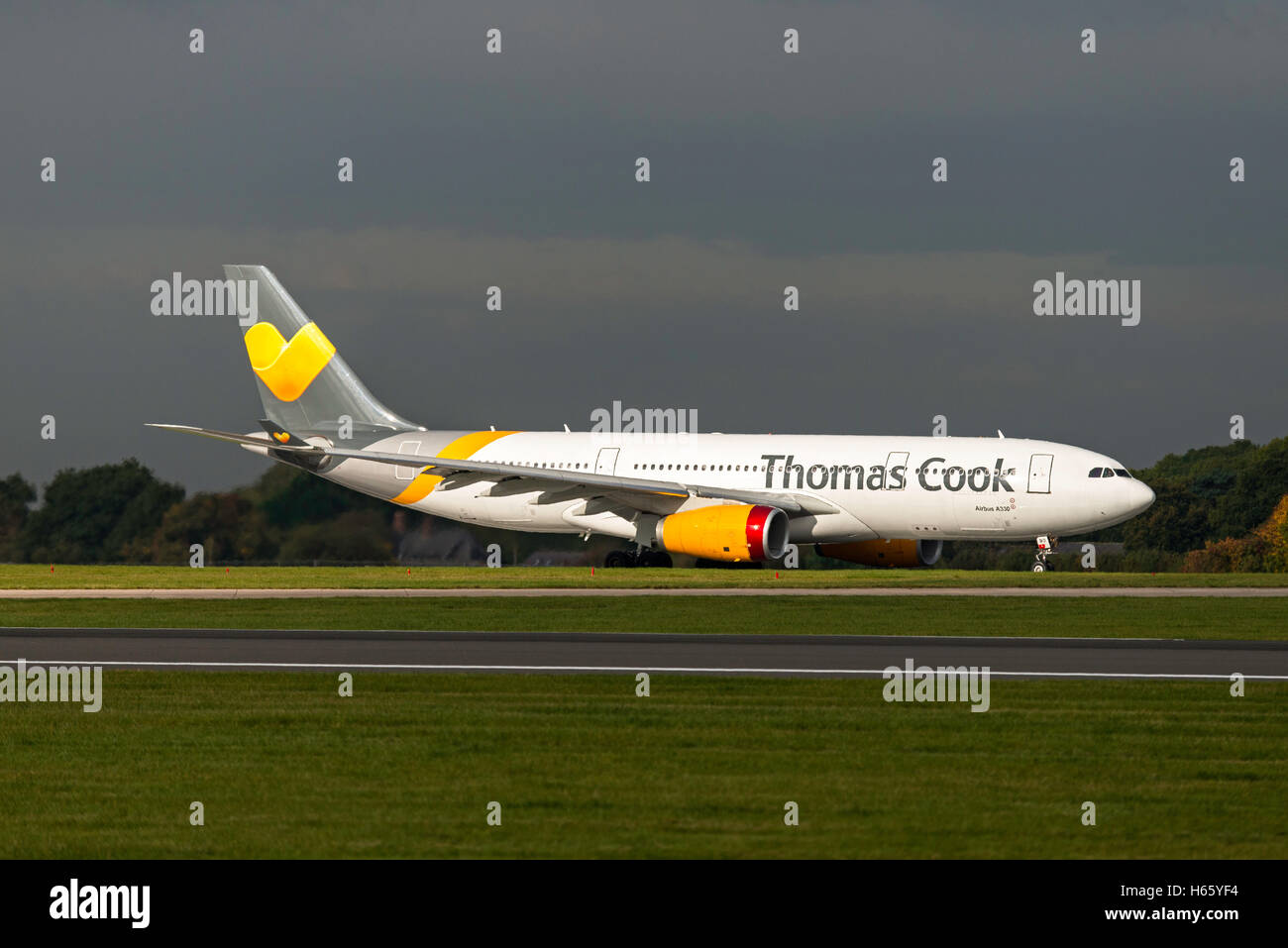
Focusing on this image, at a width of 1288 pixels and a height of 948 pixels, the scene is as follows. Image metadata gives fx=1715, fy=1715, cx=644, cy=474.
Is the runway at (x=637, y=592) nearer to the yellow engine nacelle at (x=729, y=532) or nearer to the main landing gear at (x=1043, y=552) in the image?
the yellow engine nacelle at (x=729, y=532)

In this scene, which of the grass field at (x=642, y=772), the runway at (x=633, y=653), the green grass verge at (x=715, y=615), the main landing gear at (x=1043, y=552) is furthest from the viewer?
the main landing gear at (x=1043, y=552)

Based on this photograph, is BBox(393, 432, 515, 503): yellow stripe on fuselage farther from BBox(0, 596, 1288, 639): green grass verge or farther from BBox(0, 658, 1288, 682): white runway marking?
BBox(0, 658, 1288, 682): white runway marking

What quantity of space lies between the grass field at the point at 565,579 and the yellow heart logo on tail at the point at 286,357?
702cm

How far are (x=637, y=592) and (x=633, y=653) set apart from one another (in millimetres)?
14376

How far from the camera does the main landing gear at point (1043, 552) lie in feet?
151

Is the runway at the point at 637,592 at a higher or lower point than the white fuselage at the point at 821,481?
lower

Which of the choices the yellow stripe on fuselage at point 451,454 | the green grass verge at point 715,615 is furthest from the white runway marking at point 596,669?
the yellow stripe on fuselage at point 451,454

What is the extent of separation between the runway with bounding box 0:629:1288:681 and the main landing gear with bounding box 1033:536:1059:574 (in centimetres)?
2037

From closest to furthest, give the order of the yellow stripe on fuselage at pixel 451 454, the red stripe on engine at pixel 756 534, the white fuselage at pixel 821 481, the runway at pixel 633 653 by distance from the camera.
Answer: the runway at pixel 633 653, the red stripe on engine at pixel 756 534, the white fuselage at pixel 821 481, the yellow stripe on fuselage at pixel 451 454

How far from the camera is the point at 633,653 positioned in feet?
77.6

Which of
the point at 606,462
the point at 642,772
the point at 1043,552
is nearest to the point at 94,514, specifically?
the point at 606,462

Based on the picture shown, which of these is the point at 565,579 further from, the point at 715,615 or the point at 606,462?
the point at 715,615

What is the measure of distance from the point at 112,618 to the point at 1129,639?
57.1 feet
